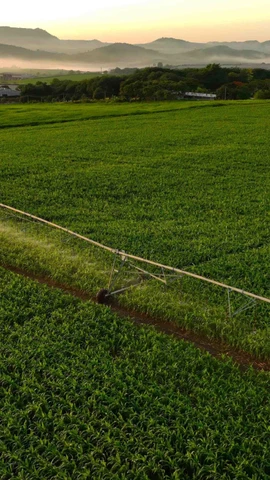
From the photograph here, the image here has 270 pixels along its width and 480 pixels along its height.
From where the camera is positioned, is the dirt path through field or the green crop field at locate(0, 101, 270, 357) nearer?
the dirt path through field

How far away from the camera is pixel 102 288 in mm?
7711

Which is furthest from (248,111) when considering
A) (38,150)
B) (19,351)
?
(19,351)

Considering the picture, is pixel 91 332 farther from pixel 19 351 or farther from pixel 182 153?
pixel 182 153

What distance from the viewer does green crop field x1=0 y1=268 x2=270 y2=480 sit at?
13.8ft

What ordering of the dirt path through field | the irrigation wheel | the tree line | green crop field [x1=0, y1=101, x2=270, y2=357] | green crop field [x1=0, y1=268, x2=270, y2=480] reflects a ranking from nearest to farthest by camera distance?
1. green crop field [x1=0, y1=268, x2=270, y2=480]
2. the dirt path through field
3. the irrigation wheel
4. green crop field [x1=0, y1=101, x2=270, y2=357]
5. the tree line

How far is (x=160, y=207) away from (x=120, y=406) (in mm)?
7876

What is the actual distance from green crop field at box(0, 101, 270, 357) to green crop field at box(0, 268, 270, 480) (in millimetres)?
1080

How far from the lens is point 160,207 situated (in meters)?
12.2

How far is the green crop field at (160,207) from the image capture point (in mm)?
7371

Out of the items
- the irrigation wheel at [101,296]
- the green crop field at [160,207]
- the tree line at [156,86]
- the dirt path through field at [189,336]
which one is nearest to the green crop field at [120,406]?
the dirt path through field at [189,336]

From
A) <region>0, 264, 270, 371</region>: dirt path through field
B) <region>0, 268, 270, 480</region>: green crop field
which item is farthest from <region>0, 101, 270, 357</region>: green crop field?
<region>0, 268, 270, 480</region>: green crop field

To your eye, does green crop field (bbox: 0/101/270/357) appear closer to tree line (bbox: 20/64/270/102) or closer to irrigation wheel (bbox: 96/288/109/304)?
irrigation wheel (bbox: 96/288/109/304)

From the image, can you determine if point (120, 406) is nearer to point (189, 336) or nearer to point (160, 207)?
point (189, 336)

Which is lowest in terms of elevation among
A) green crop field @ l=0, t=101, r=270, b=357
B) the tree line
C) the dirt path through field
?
the dirt path through field
